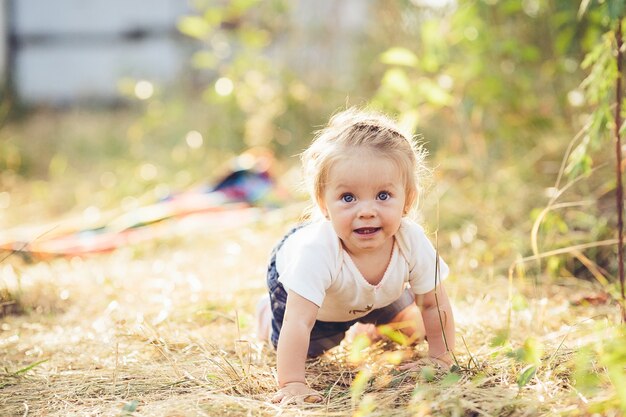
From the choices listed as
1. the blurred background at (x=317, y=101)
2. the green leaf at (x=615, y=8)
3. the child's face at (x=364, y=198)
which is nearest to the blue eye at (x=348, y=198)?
the child's face at (x=364, y=198)

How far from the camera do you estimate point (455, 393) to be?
5.20 feet

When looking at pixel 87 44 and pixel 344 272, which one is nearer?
pixel 344 272

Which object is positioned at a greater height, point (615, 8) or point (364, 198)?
point (615, 8)

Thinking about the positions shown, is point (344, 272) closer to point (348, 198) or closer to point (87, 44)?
point (348, 198)

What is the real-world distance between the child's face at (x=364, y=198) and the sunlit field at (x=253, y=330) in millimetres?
309

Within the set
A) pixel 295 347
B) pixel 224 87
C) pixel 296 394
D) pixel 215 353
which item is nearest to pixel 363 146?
pixel 295 347

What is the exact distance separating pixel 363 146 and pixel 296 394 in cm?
66

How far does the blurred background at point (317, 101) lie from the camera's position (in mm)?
3096

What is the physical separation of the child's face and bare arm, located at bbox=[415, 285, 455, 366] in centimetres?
26

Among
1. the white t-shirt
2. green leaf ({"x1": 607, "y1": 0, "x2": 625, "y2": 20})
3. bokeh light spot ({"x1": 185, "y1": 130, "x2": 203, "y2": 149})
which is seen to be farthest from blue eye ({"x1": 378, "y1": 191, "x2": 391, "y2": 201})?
bokeh light spot ({"x1": 185, "y1": 130, "x2": 203, "y2": 149})

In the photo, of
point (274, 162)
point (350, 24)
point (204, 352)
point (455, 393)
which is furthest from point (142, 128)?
point (455, 393)

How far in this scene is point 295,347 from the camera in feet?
5.78

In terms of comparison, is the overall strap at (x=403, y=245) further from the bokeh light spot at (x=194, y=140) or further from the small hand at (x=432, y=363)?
the bokeh light spot at (x=194, y=140)

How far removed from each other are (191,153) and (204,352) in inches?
149
